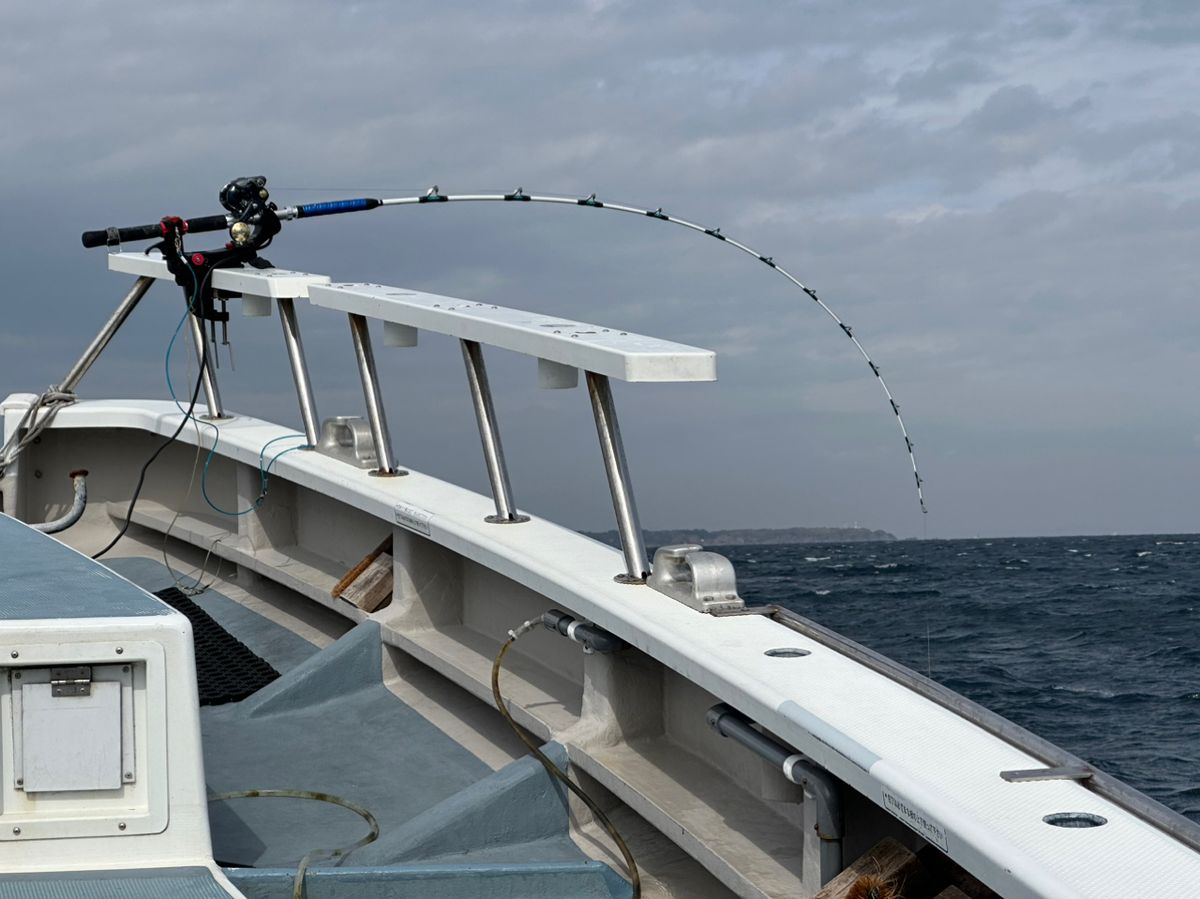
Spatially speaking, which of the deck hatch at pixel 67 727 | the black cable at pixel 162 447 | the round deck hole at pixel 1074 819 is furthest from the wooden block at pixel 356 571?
the round deck hole at pixel 1074 819

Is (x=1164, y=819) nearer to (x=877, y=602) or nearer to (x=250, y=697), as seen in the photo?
(x=250, y=697)

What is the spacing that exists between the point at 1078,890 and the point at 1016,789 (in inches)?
15.9

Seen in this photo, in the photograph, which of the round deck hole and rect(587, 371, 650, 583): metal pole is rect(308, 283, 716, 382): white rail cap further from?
the round deck hole

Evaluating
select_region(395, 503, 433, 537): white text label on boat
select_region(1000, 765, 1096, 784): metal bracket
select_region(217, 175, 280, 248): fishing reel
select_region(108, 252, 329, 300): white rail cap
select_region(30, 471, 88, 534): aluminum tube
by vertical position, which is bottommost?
select_region(1000, 765, 1096, 784): metal bracket

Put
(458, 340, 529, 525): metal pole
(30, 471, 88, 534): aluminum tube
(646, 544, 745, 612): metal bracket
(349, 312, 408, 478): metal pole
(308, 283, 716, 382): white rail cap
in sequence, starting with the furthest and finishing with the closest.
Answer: (30, 471, 88, 534): aluminum tube
(349, 312, 408, 478): metal pole
(458, 340, 529, 525): metal pole
(646, 544, 745, 612): metal bracket
(308, 283, 716, 382): white rail cap

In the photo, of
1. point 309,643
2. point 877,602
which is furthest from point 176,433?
point 877,602

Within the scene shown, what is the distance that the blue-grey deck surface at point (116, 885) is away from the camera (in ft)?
8.79

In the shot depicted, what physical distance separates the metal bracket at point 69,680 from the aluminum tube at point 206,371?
3713 mm

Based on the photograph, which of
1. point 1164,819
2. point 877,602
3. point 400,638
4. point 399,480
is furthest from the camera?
point 877,602

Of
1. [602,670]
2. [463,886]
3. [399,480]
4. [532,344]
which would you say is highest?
[532,344]

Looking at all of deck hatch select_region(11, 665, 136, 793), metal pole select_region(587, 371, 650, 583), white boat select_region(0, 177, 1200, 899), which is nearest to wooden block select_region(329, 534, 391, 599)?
white boat select_region(0, 177, 1200, 899)

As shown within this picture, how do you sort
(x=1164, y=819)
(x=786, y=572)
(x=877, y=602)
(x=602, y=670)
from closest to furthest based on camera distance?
(x=1164, y=819)
(x=602, y=670)
(x=877, y=602)
(x=786, y=572)

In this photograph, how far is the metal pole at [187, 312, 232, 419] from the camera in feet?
21.5

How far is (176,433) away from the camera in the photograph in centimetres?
646
